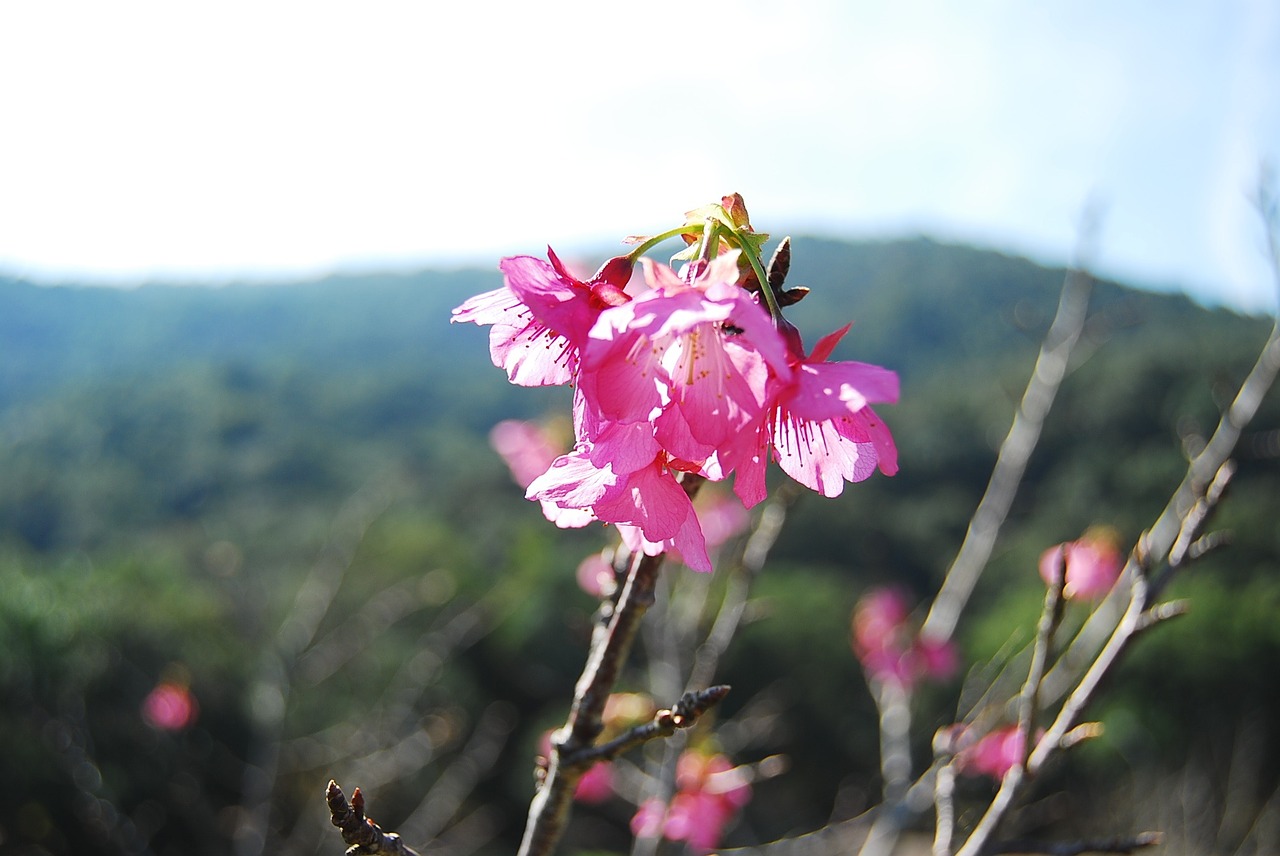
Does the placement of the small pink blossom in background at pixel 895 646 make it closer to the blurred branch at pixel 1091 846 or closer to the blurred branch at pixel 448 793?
the blurred branch at pixel 1091 846

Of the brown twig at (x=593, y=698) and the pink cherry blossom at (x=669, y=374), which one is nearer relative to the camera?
the pink cherry blossom at (x=669, y=374)

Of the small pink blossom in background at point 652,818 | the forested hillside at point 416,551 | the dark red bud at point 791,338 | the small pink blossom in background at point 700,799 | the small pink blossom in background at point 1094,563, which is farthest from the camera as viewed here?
the forested hillside at point 416,551

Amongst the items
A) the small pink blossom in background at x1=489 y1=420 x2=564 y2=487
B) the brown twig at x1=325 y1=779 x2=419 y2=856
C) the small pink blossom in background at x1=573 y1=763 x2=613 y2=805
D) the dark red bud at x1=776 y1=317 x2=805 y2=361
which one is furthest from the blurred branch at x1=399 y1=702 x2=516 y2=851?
the dark red bud at x1=776 y1=317 x2=805 y2=361

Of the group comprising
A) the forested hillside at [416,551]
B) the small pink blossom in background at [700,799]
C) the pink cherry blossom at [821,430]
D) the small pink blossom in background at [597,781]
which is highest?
the pink cherry blossom at [821,430]

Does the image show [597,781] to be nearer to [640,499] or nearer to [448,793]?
[640,499]

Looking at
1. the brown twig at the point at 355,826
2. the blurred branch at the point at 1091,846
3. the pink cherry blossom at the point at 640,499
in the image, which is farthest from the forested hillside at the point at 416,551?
the brown twig at the point at 355,826

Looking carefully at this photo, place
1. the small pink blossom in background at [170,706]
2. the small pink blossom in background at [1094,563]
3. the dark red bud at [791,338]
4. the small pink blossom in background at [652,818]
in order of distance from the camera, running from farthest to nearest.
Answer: the small pink blossom in background at [170,706] < the small pink blossom in background at [1094,563] < the small pink blossom in background at [652,818] < the dark red bud at [791,338]
